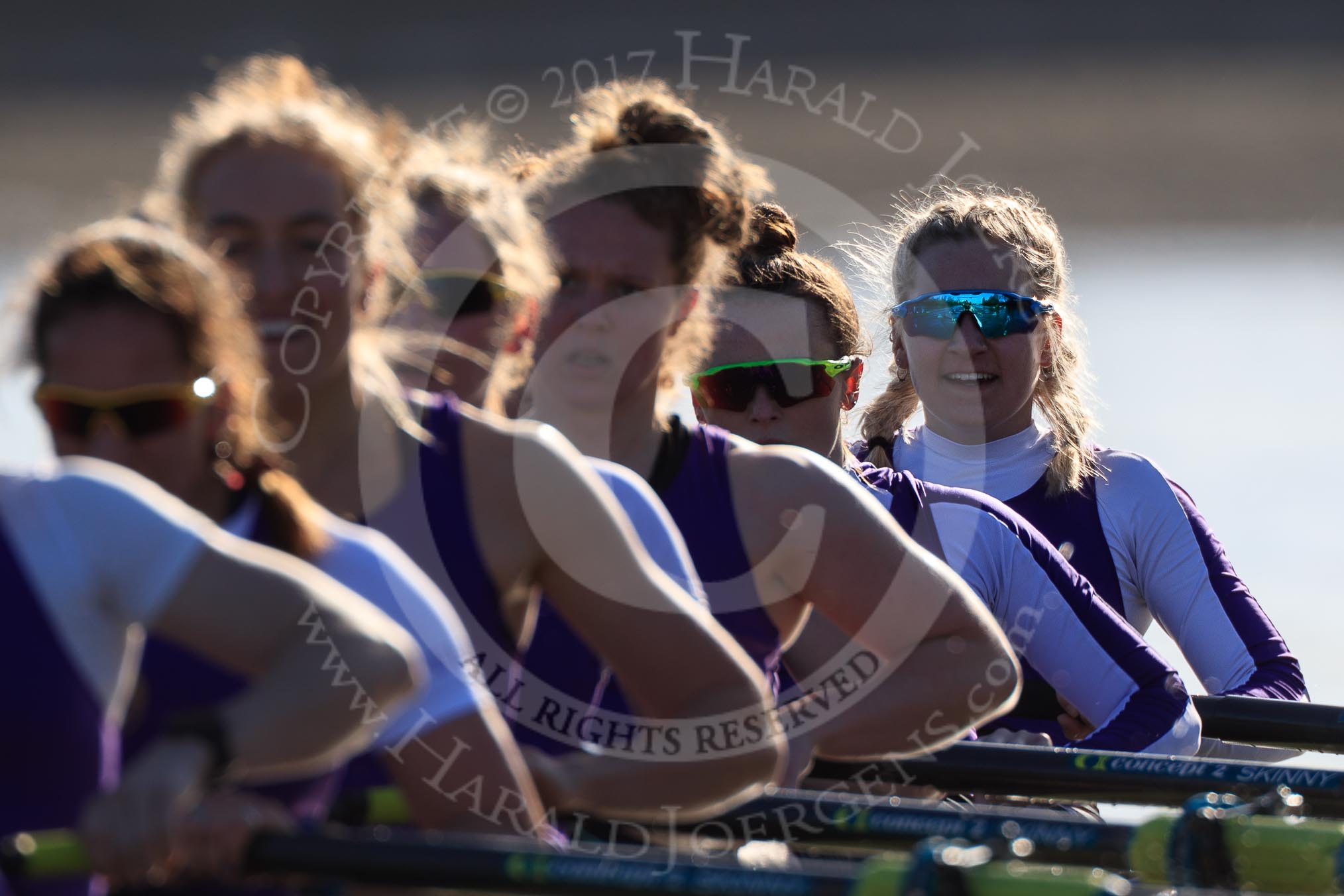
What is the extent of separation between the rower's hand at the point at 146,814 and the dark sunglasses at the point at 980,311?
2950 mm

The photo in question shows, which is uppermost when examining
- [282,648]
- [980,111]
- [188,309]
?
[980,111]

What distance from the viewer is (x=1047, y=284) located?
15.8 ft

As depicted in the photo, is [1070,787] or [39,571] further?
[1070,787]

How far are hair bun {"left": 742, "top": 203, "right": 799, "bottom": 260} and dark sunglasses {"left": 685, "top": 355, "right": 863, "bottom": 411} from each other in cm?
26

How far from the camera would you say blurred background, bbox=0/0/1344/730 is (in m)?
13.6

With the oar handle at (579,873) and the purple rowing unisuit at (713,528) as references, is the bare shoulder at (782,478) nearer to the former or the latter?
the purple rowing unisuit at (713,528)

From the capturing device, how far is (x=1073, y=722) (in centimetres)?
409

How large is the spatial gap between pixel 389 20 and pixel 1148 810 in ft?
63.2

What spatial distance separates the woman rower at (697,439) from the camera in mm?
3111

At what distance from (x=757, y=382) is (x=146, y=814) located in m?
2.14

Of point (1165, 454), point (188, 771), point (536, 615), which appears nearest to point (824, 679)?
point (536, 615)

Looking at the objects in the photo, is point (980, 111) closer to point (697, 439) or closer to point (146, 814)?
point (697, 439)

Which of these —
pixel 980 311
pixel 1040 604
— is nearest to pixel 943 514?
pixel 1040 604

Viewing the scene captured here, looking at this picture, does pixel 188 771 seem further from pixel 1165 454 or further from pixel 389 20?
pixel 389 20
